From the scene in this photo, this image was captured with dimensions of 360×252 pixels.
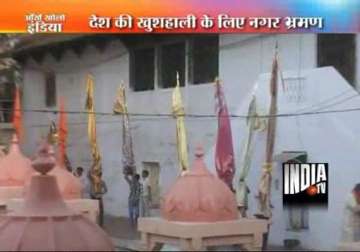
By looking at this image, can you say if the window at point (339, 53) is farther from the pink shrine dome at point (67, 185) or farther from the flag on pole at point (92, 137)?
the pink shrine dome at point (67, 185)

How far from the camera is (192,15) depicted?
37.3ft

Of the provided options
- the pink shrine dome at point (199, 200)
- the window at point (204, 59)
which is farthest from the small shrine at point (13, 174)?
the window at point (204, 59)

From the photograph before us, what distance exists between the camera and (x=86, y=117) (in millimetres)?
13578

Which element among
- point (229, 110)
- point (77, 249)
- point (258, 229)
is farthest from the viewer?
point (229, 110)

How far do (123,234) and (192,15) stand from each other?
10.5 feet

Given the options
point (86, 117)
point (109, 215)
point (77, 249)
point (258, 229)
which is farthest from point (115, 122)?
point (77, 249)

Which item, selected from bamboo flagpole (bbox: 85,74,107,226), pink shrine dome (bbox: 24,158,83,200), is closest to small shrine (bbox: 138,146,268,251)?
pink shrine dome (bbox: 24,158,83,200)

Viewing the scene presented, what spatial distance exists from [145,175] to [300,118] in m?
2.82

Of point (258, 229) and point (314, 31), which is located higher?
point (314, 31)

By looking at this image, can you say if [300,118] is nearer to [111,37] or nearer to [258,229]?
[111,37]

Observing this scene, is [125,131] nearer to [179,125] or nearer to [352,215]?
[179,125]

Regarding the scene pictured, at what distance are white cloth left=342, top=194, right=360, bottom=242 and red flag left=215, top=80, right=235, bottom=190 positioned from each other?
1.77m

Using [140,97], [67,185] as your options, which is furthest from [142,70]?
[67,185]

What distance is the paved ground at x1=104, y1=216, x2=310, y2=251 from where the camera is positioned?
10745 mm
